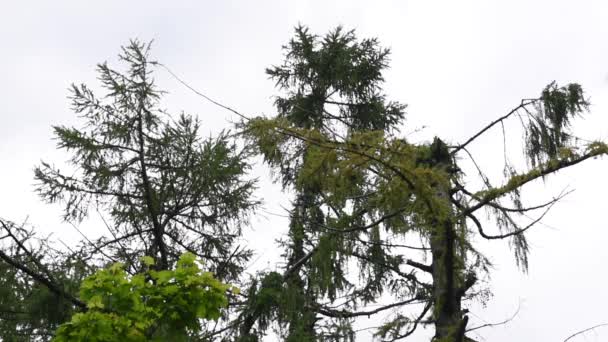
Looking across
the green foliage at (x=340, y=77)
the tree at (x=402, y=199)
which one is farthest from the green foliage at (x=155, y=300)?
the green foliage at (x=340, y=77)

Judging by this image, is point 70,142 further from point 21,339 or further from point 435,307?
point 435,307

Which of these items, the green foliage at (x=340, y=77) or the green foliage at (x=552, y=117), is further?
the green foliage at (x=340, y=77)

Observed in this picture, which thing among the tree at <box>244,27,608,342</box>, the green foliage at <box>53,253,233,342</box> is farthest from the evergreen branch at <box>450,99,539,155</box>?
the green foliage at <box>53,253,233,342</box>

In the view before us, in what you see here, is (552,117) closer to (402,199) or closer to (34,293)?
(402,199)

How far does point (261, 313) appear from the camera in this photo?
30.6ft

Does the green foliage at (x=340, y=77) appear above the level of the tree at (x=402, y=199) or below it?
above

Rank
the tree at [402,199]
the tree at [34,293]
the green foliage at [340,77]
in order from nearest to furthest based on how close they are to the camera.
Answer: the tree at [402,199], the tree at [34,293], the green foliage at [340,77]

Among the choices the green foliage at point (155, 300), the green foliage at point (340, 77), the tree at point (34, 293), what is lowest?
the green foliage at point (155, 300)

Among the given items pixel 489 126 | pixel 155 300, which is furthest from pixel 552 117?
pixel 155 300

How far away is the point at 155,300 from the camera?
6.26 metres

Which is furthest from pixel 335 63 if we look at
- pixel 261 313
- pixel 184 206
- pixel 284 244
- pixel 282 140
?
pixel 282 140

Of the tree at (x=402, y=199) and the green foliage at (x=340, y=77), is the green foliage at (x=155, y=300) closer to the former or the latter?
the tree at (x=402, y=199)

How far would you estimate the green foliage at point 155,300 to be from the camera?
19.6 ft

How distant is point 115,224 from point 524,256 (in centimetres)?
647
